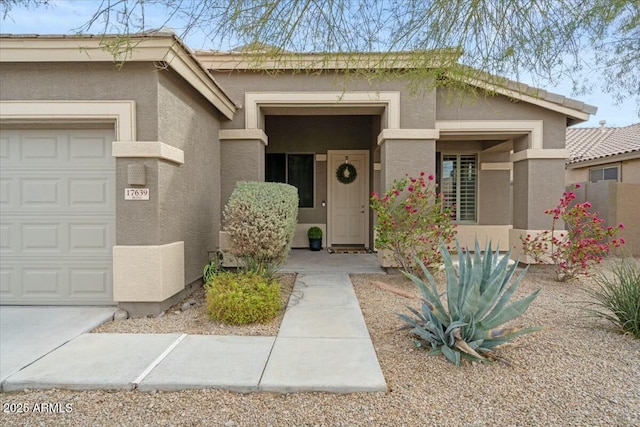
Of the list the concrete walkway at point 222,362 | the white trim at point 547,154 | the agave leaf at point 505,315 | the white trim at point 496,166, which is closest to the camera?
the concrete walkway at point 222,362

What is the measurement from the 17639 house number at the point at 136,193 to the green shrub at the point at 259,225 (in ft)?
3.50

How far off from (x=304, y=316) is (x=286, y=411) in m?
1.84

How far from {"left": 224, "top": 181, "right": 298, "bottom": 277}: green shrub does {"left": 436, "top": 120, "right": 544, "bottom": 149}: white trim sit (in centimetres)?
377

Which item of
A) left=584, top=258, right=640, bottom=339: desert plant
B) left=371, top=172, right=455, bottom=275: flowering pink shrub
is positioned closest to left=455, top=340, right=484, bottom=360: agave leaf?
left=584, top=258, right=640, bottom=339: desert plant

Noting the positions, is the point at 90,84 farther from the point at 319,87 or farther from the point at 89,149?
the point at 319,87

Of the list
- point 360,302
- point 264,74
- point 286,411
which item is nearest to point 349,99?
point 264,74

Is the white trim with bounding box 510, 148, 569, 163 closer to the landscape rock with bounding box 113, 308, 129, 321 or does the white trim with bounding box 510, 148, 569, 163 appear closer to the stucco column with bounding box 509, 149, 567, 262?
the stucco column with bounding box 509, 149, 567, 262

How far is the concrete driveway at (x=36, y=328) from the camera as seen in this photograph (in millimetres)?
3156

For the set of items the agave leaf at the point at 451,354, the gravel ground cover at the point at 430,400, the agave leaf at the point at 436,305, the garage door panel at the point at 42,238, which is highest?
the garage door panel at the point at 42,238

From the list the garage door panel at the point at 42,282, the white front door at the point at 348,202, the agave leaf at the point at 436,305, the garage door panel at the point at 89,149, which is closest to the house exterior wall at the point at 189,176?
the garage door panel at the point at 89,149

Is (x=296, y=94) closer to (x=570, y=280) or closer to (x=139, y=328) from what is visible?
(x=139, y=328)

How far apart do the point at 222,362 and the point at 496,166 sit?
28.6 ft

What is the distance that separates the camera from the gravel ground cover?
2361 mm

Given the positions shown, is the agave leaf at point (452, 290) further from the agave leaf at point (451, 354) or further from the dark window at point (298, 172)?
the dark window at point (298, 172)
